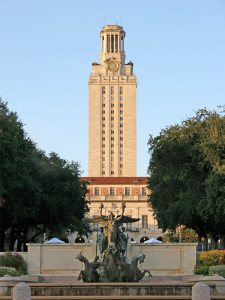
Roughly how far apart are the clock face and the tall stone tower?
30 cm

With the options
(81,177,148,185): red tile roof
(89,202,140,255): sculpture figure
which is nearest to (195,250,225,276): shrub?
(89,202,140,255): sculpture figure

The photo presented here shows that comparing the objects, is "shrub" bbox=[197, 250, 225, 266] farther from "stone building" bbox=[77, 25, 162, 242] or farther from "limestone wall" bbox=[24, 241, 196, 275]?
"stone building" bbox=[77, 25, 162, 242]

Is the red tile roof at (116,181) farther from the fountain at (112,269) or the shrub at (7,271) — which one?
the fountain at (112,269)

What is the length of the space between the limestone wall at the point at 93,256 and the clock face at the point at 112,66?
135364 millimetres

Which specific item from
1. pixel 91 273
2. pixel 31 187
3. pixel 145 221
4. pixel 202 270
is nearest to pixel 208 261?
pixel 202 270

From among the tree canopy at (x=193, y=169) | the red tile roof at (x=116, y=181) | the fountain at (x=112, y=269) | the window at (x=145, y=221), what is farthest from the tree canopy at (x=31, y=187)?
the red tile roof at (x=116, y=181)

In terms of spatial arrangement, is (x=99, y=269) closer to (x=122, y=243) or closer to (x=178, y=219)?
(x=122, y=243)

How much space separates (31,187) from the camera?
5469cm

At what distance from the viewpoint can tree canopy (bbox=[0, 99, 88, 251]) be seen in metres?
51.9

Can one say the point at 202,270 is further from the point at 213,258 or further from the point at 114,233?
the point at 114,233

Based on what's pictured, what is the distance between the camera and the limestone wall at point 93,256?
42.0m

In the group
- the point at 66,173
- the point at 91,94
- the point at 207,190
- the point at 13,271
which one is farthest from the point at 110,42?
the point at 13,271

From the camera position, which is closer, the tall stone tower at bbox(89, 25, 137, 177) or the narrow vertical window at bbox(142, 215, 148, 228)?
the narrow vertical window at bbox(142, 215, 148, 228)

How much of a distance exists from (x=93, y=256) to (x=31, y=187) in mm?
14224
